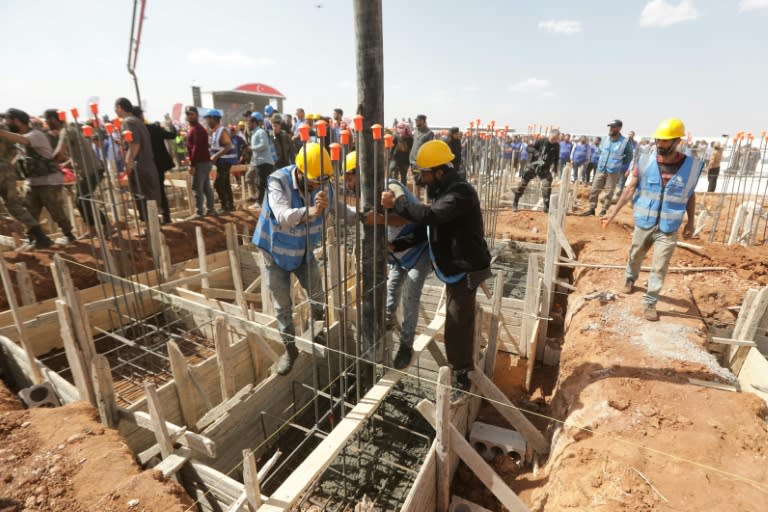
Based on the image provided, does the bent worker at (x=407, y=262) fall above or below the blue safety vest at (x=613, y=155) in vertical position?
below

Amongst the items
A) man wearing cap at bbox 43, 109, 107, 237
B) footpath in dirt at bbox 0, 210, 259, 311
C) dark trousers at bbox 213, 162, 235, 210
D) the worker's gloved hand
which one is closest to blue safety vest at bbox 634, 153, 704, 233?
the worker's gloved hand

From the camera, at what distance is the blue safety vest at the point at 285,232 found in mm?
3387

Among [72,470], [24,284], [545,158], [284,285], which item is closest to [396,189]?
[284,285]

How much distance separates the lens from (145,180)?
6996 millimetres

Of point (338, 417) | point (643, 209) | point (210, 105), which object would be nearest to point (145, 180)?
point (338, 417)

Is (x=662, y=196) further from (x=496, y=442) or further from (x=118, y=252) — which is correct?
(x=118, y=252)

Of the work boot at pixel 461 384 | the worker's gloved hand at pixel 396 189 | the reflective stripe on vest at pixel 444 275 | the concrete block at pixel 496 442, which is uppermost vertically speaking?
the worker's gloved hand at pixel 396 189

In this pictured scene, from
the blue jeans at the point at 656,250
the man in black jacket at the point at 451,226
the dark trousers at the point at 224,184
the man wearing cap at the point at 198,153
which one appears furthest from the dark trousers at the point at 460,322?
the dark trousers at the point at 224,184

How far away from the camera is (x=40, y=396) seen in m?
4.02

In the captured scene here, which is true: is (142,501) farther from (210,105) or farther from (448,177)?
(210,105)

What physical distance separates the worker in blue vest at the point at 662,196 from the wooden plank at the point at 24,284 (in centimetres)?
716

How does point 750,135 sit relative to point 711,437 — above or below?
above

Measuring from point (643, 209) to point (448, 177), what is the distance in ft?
9.01

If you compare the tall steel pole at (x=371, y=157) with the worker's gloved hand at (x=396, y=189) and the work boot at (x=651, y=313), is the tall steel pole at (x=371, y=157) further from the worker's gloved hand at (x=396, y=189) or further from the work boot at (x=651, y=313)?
the work boot at (x=651, y=313)
